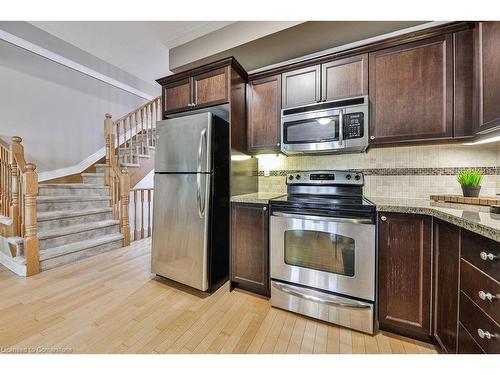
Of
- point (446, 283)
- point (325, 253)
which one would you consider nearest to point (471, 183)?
point (446, 283)

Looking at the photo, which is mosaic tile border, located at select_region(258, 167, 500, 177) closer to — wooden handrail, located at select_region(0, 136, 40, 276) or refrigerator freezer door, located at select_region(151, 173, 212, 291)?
refrigerator freezer door, located at select_region(151, 173, 212, 291)

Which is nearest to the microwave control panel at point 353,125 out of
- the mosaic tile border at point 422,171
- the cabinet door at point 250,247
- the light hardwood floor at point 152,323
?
the mosaic tile border at point 422,171

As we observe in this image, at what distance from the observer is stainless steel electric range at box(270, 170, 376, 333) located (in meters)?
1.46

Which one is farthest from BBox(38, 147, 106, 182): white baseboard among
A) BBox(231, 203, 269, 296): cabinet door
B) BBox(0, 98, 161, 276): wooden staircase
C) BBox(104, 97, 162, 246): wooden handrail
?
BBox(231, 203, 269, 296): cabinet door

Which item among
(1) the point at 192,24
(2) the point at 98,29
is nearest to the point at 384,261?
(1) the point at 192,24

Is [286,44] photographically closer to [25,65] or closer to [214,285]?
[214,285]

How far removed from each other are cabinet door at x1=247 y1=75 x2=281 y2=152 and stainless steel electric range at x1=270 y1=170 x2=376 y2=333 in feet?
2.40

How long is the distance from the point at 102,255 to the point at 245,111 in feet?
8.75

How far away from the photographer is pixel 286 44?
2230 mm

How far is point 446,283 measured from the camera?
1209mm

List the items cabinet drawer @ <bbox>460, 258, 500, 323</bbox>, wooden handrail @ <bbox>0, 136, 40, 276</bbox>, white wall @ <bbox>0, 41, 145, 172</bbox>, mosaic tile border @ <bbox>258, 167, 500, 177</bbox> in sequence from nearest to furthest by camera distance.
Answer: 1. cabinet drawer @ <bbox>460, 258, 500, 323</bbox>
2. mosaic tile border @ <bbox>258, 167, 500, 177</bbox>
3. wooden handrail @ <bbox>0, 136, 40, 276</bbox>
4. white wall @ <bbox>0, 41, 145, 172</bbox>

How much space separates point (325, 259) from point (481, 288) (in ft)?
2.65

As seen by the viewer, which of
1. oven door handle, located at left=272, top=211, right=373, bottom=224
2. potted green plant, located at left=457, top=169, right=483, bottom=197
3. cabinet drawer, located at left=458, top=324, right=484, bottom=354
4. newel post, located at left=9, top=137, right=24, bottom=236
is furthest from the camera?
newel post, located at left=9, top=137, right=24, bottom=236

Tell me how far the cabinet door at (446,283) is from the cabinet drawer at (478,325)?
7cm
